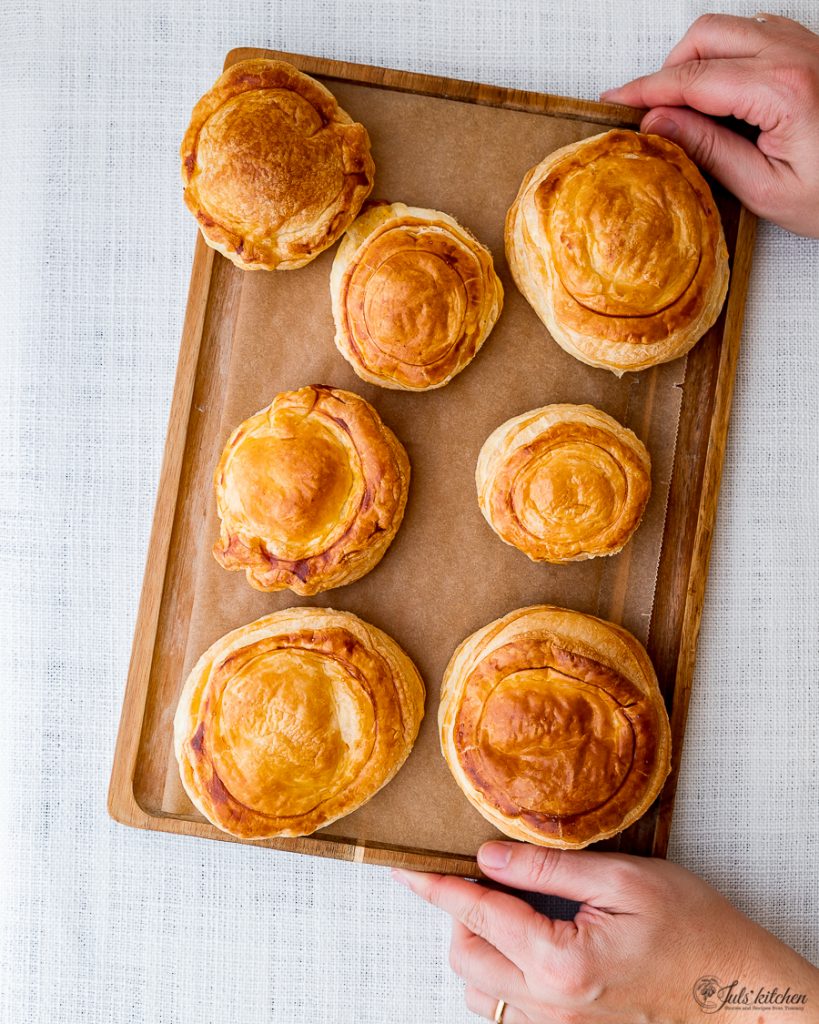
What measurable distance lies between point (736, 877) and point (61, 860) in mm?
2575

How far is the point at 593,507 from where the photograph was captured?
9.55 feet

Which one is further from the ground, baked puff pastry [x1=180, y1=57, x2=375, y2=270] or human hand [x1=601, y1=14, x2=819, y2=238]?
human hand [x1=601, y1=14, x2=819, y2=238]

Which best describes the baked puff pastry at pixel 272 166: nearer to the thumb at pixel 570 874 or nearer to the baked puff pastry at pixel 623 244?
the baked puff pastry at pixel 623 244

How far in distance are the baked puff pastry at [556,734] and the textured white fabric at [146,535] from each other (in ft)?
1.70

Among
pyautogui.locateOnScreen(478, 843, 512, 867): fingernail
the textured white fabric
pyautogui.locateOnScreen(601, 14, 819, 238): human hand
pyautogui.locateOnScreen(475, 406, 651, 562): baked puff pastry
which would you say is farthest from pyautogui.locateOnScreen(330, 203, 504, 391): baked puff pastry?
pyautogui.locateOnScreen(478, 843, 512, 867): fingernail

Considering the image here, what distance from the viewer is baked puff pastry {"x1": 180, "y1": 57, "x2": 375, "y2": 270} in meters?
2.90

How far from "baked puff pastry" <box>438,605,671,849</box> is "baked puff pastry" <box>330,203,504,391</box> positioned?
966mm

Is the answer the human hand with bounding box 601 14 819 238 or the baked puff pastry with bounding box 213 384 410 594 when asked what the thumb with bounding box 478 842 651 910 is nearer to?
the baked puff pastry with bounding box 213 384 410 594

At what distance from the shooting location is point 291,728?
2834mm

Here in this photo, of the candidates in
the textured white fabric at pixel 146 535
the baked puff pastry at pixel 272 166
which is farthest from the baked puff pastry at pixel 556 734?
the baked puff pastry at pixel 272 166

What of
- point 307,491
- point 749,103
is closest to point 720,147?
point 749,103

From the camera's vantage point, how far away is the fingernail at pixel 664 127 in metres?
3.07

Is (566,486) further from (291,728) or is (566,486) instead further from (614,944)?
(614,944)

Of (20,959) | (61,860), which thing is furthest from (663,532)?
(20,959)
